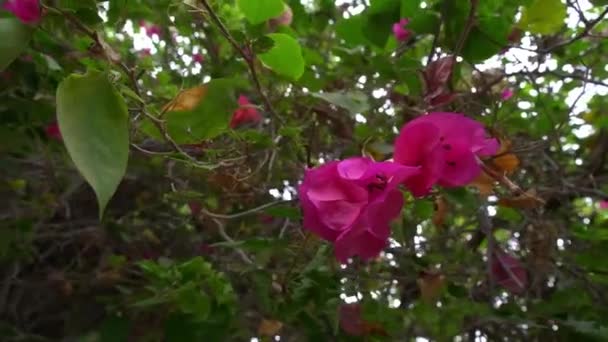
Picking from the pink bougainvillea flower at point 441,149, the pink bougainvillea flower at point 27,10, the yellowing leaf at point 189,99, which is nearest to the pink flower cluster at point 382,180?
the pink bougainvillea flower at point 441,149

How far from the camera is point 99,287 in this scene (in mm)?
1130

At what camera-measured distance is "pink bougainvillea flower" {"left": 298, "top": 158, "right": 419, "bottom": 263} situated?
1.66 ft

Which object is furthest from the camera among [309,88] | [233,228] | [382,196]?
[233,228]

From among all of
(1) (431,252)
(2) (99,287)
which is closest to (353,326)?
(1) (431,252)

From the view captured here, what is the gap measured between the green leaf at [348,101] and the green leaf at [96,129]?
248mm

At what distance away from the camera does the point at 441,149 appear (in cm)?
53

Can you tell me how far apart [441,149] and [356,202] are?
7cm

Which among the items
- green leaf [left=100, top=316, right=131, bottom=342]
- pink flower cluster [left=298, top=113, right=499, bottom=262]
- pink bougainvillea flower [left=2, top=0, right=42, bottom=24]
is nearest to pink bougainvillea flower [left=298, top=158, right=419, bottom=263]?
pink flower cluster [left=298, top=113, right=499, bottom=262]

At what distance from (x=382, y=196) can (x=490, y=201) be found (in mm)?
414

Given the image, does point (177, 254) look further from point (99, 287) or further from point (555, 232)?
point (555, 232)

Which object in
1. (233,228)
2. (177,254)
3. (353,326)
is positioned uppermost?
(353,326)

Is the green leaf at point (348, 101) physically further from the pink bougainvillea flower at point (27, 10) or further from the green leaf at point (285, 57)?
the pink bougainvillea flower at point (27, 10)

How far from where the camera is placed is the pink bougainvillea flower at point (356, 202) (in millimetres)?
506

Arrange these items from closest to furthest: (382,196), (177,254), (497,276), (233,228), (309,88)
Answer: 1. (382,196)
2. (309,88)
3. (497,276)
4. (233,228)
5. (177,254)
